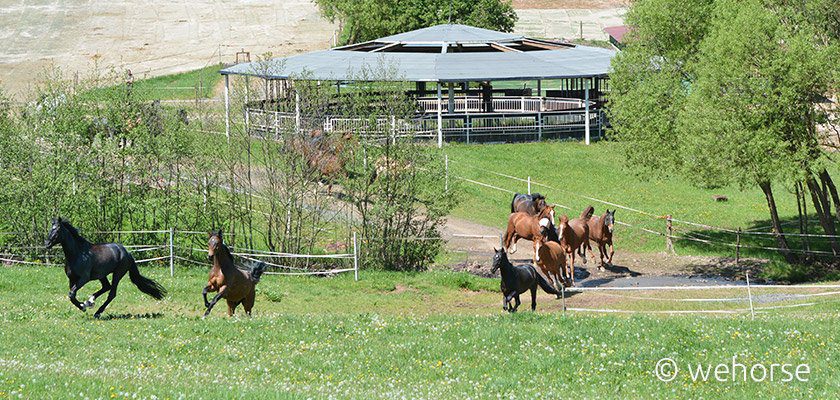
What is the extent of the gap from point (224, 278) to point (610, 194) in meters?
24.7

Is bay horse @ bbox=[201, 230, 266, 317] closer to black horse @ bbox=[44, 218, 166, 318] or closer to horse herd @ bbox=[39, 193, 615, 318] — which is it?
→ horse herd @ bbox=[39, 193, 615, 318]

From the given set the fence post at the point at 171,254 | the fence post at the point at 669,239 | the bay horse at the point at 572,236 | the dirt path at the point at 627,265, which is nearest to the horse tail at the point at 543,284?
the bay horse at the point at 572,236

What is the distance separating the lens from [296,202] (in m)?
33.6

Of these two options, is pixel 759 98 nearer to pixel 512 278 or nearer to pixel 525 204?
pixel 525 204

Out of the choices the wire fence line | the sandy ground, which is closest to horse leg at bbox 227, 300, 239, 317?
the wire fence line

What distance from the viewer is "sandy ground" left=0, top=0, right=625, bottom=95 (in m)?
87.1

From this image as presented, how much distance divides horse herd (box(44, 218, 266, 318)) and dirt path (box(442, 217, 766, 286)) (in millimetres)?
11291

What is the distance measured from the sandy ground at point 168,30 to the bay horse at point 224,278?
56717mm

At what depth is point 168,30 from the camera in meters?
101

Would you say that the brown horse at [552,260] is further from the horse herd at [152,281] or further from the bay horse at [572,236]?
the bay horse at [572,236]

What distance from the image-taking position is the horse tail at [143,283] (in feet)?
78.3

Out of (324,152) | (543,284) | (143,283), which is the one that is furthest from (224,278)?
(324,152)

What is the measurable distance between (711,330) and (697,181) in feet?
45.9

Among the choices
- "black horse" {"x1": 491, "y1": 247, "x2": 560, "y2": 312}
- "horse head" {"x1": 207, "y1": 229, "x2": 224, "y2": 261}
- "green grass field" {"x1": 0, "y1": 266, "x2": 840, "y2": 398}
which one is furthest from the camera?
"black horse" {"x1": 491, "y1": 247, "x2": 560, "y2": 312}
